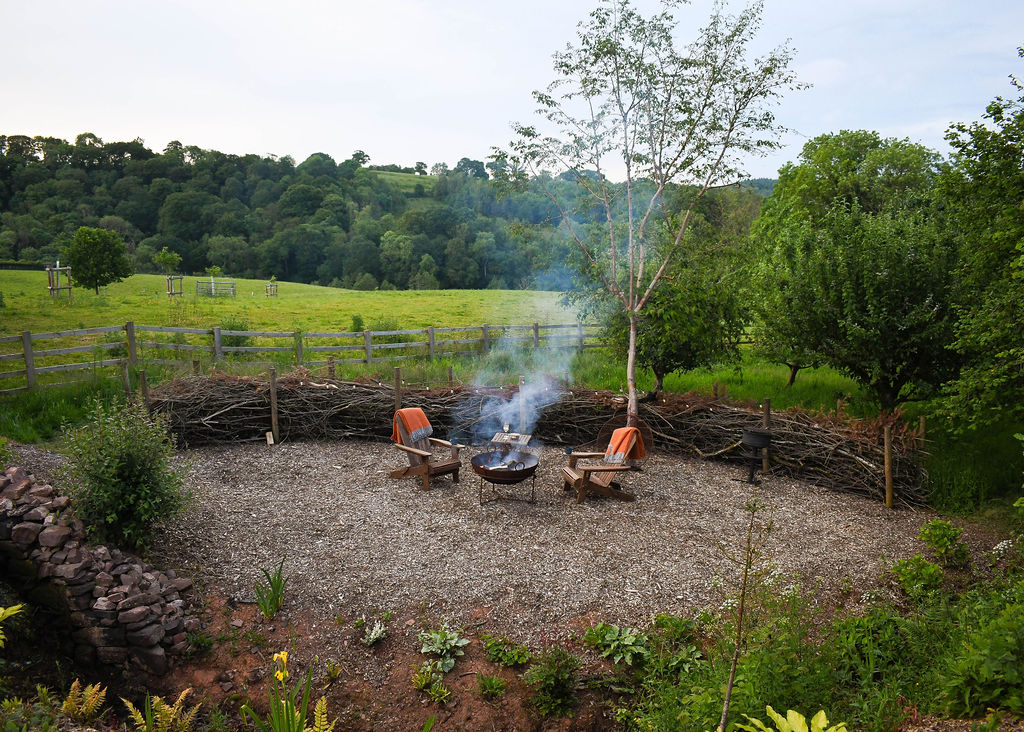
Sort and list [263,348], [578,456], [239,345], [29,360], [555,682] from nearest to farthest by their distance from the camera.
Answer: [555,682] → [578,456] → [29,360] → [263,348] → [239,345]

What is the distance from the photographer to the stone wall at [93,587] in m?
4.17

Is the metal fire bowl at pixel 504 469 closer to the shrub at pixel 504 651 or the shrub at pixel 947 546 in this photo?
the shrub at pixel 504 651

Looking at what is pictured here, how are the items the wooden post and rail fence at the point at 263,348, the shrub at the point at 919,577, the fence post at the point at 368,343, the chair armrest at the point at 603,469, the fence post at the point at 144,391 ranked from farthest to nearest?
the fence post at the point at 368,343, the wooden post and rail fence at the point at 263,348, the fence post at the point at 144,391, the chair armrest at the point at 603,469, the shrub at the point at 919,577

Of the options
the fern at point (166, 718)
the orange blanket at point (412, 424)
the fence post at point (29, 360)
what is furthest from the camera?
the fence post at point (29, 360)

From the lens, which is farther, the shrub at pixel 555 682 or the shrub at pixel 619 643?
the shrub at pixel 619 643

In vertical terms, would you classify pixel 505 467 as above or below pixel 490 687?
above

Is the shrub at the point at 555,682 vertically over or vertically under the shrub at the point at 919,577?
under

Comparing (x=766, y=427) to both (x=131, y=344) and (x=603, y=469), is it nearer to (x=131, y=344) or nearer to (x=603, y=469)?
(x=603, y=469)

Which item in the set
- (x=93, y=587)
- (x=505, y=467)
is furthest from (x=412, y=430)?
(x=93, y=587)

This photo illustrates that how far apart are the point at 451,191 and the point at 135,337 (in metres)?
28.5

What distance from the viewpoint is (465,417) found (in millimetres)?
9438

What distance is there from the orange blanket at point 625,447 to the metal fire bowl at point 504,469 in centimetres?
109

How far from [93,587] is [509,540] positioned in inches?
143

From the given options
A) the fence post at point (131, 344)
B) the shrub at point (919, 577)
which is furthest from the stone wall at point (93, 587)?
the fence post at point (131, 344)
